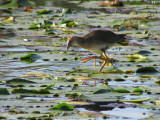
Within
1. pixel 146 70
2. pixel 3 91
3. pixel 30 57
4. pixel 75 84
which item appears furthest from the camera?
pixel 30 57

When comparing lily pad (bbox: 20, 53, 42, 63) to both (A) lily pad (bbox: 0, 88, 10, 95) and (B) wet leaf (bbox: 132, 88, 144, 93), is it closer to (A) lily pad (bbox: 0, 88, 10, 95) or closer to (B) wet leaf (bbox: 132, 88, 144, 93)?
(A) lily pad (bbox: 0, 88, 10, 95)

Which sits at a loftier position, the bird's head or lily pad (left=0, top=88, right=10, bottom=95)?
the bird's head

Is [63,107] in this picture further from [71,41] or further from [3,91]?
[71,41]

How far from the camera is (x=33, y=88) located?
512 centimetres

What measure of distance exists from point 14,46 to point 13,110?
14.6ft

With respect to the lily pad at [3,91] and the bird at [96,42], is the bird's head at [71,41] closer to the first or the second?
the bird at [96,42]

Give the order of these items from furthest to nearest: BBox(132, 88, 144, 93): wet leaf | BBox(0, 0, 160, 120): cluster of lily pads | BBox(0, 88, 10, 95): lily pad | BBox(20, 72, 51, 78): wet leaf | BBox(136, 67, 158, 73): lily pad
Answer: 1. BBox(136, 67, 158, 73): lily pad
2. BBox(20, 72, 51, 78): wet leaf
3. BBox(132, 88, 144, 93): wet leaf
4. BBox(0, 88, 10, 95): lily pad
5. BBox(0, 0, 160, 120): cluster of lily pads

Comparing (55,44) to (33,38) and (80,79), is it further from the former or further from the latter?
(80,79)

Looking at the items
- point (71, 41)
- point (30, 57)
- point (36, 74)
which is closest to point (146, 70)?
point (71, 41)

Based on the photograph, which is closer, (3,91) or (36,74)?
(3,91)

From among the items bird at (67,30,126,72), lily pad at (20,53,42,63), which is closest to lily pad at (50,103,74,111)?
bird at (67,30,126,72)

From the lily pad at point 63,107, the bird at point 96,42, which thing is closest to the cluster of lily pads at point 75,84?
the lily pad at point 63,107

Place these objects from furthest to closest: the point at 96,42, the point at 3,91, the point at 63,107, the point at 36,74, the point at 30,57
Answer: the point at 30,57, the point at 96,42, the point at 36,74, the point at 3,91, the point at 63,107

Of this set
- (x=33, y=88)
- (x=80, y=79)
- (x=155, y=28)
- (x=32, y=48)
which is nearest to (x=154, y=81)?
(x=80, y=79)
